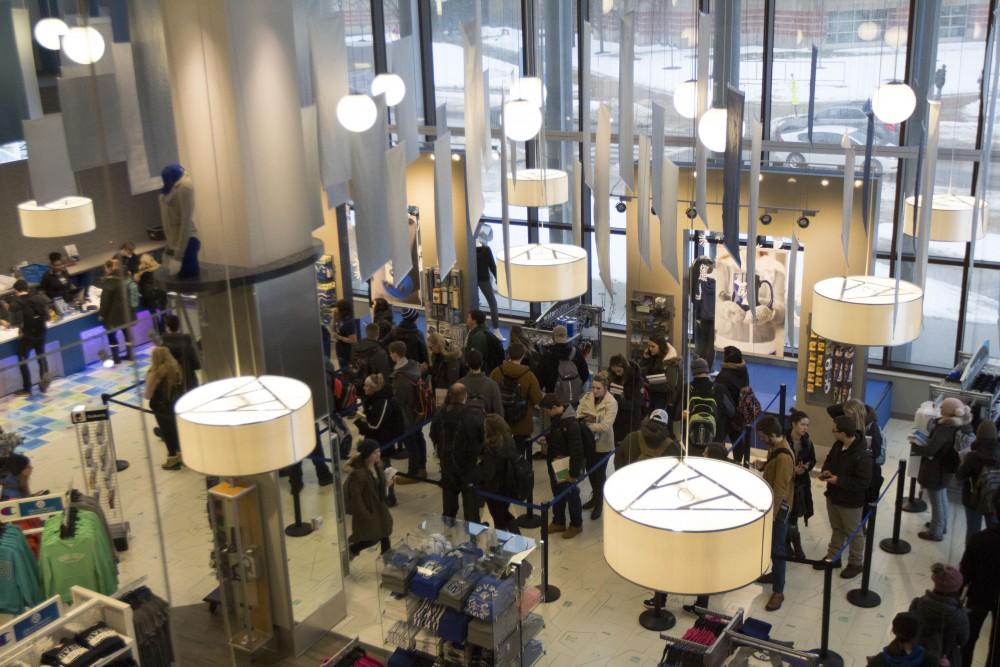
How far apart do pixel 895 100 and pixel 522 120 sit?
2.61 meters

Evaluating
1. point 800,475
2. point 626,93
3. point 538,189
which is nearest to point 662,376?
point 800,475

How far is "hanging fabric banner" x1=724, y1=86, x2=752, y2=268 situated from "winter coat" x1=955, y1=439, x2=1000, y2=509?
10.6ft

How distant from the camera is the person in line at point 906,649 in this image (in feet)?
21.5

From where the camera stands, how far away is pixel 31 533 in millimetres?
8078

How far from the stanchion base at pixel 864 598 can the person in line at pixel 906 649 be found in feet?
6.69

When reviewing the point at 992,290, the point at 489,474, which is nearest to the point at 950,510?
the point at 992,290

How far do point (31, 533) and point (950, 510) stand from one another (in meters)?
7.81

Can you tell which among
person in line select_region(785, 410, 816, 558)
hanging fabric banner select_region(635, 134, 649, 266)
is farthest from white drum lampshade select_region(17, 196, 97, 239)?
person in line select_region(785, 410, 816, 558)

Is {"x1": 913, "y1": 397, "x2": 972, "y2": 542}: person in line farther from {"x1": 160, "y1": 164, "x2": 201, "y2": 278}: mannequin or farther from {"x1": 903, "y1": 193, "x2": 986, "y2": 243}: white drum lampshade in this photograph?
{"x1": 160, "y1": 164, "x2": 201, "y2": 278}: mannequin

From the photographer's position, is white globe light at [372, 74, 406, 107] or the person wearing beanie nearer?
the person wearing beanie

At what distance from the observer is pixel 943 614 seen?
22.9 ft

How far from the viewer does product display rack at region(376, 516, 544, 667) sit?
23.0 feet

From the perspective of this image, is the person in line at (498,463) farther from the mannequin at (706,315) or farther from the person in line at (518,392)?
the mannequin at (706,315)

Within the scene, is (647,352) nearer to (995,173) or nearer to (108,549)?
(995,173)
